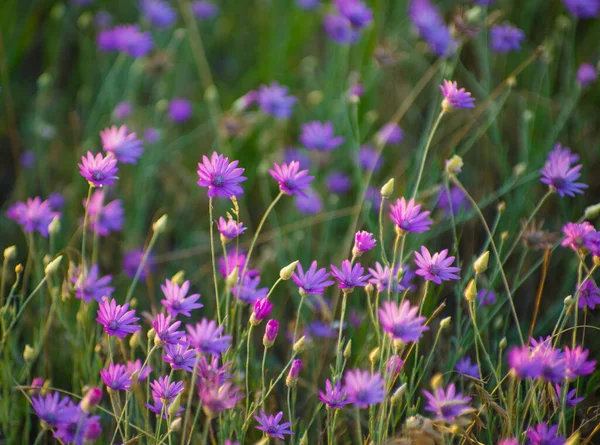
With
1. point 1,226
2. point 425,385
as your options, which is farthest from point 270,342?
point 1,226

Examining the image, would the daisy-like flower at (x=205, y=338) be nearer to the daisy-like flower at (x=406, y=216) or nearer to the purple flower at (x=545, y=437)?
the daisy-like flower at (x=406, y=216)

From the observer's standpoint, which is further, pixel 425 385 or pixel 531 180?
pixel 531 180

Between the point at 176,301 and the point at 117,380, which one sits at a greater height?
the point at 176,301

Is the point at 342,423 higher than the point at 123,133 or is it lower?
lower

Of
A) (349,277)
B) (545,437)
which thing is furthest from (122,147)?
(545,437)

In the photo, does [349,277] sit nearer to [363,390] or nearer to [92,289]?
[363,390]

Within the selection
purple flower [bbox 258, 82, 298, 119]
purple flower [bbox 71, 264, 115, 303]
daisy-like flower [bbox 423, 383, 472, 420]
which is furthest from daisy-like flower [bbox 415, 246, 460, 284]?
purple flower [bbox 258, 82, 298, 119]

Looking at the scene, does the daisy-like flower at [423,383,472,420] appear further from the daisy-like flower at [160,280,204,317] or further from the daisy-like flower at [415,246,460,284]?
the daisy-like flower at [160,280,204,317]

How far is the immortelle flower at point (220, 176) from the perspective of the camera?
1.03 m

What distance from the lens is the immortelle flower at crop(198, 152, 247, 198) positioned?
103cm

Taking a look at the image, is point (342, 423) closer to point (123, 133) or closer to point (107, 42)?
point (123, 133)

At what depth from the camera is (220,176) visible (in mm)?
1040

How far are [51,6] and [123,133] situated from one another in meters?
1.46

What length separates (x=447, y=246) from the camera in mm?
1812
